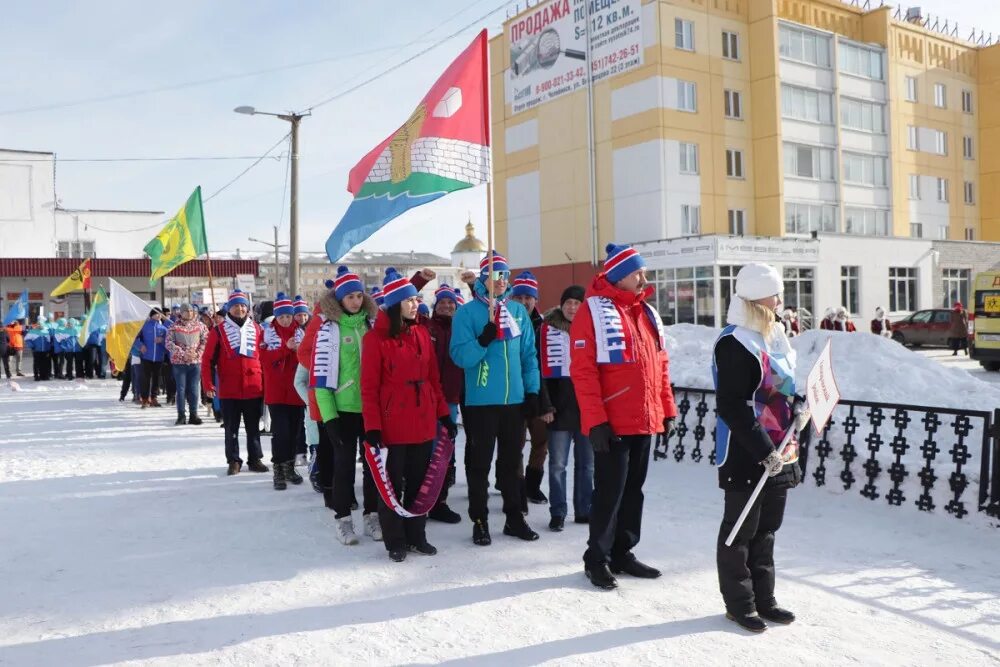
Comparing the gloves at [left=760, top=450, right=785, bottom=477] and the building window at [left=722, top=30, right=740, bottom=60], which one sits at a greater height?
the building window at [left=722, top=30, right=740, bottom=60]

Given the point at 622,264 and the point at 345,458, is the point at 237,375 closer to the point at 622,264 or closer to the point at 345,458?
the point at 345,458

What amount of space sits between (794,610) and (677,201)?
32.9 meters

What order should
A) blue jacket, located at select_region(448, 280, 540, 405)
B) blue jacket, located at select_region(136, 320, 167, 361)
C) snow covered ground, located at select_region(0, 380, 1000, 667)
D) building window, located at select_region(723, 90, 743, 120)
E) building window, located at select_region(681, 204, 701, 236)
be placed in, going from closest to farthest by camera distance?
snow covered ground, located at select_region(0, 380, 1000, 667)
blue jacket, located at select_region(448, 280, 540, 405)
blue jacket, located at select_region(136, 320, 167, 361)
building window, located at select_region(681, 204, 701, 236)
building window, located at select_region(723, 90, 743, 120)

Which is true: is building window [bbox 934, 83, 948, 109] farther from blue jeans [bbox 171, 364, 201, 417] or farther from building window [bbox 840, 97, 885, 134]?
blue jeans [bbox 171, 364, 201, 417]

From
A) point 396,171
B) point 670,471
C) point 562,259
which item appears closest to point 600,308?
point 396,171

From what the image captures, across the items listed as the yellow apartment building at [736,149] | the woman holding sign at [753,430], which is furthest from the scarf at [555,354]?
the yellow apartment building at [736,149]

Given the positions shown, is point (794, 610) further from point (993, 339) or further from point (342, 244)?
point (993, 339)

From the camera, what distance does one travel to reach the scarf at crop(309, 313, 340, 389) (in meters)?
5.82

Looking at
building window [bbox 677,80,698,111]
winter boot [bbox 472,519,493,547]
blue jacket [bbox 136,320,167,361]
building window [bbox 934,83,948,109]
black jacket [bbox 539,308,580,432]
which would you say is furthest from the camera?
building window [bbox 934,83,948,109]

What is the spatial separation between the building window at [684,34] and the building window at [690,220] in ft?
22.3

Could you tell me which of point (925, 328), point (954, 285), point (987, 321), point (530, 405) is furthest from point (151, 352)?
point (954, 285)

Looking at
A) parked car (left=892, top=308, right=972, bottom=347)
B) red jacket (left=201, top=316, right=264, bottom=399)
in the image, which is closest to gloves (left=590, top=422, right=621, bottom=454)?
red jacket (left=201, top=316, right=264, bottom=399)

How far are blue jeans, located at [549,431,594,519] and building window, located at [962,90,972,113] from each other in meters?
49.0

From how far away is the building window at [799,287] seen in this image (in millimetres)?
36062
